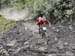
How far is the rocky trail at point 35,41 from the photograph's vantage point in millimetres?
10781

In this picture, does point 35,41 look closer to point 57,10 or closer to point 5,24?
point 57,10

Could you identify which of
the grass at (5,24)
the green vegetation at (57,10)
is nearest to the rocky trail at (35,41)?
the grass at (5,24)

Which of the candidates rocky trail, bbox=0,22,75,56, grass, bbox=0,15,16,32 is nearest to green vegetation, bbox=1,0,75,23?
rocky trail, bbox=0,22,75,56

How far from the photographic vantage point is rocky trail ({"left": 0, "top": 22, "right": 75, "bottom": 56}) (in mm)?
10781

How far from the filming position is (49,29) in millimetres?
12625

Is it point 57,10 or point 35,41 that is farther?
point 57,10

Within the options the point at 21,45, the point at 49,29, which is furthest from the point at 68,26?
the point at 21,45

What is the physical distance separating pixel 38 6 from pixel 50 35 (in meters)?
1.93

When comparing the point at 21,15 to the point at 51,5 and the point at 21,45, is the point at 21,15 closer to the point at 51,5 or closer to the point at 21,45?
the point at 51,5

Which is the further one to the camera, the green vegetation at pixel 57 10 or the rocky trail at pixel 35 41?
the green vegetation at pixel 57 10

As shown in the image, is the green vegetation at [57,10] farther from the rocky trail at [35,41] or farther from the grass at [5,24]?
the grass at [5,24]

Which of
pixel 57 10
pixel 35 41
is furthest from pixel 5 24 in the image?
pixel 57 10

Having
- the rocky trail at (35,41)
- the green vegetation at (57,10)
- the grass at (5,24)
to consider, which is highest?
the green vegetation at (57,10)

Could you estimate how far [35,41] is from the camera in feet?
38.1
